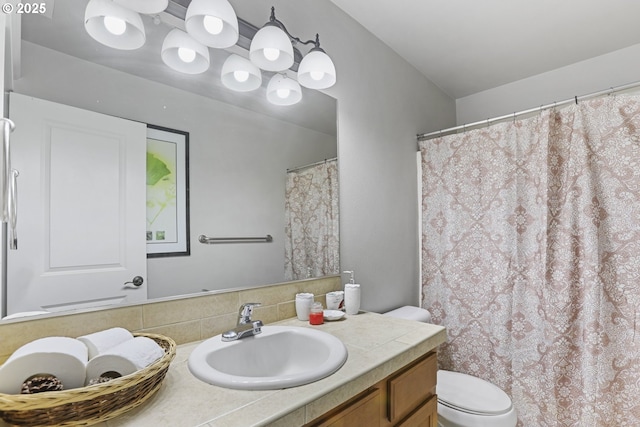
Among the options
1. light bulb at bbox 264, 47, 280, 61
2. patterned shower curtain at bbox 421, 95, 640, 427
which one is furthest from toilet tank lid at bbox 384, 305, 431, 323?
light bulb at bbox 264, 47, 280, 61

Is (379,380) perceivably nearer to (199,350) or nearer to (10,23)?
(199,350)

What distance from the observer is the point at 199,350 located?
101cm

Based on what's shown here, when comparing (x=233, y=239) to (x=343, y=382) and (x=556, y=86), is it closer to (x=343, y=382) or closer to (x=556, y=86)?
(x=343, y=382)

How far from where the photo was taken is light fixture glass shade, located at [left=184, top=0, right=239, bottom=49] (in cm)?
110

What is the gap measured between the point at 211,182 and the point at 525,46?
2210mm

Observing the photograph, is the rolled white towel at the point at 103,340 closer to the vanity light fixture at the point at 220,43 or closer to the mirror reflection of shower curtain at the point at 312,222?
the mirror reflection of shower curtain at the point at 312,222

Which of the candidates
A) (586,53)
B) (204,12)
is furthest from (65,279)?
(586,53)

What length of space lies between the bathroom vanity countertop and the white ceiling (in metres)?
1.74

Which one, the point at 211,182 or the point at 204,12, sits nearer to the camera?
the point at 204,12

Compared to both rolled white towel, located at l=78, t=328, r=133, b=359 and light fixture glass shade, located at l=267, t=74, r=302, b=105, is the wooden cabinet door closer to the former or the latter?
rolled white towel, located at l=78, t=328, r=133, b=359

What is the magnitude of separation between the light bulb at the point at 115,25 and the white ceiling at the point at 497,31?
114 cm

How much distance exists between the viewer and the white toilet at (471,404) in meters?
1.46

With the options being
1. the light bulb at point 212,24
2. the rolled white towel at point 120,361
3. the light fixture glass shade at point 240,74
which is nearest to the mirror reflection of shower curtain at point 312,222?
the light fixture glass shade at point 240,74

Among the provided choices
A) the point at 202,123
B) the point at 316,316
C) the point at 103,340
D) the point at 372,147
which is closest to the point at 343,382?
the point at 316,316
